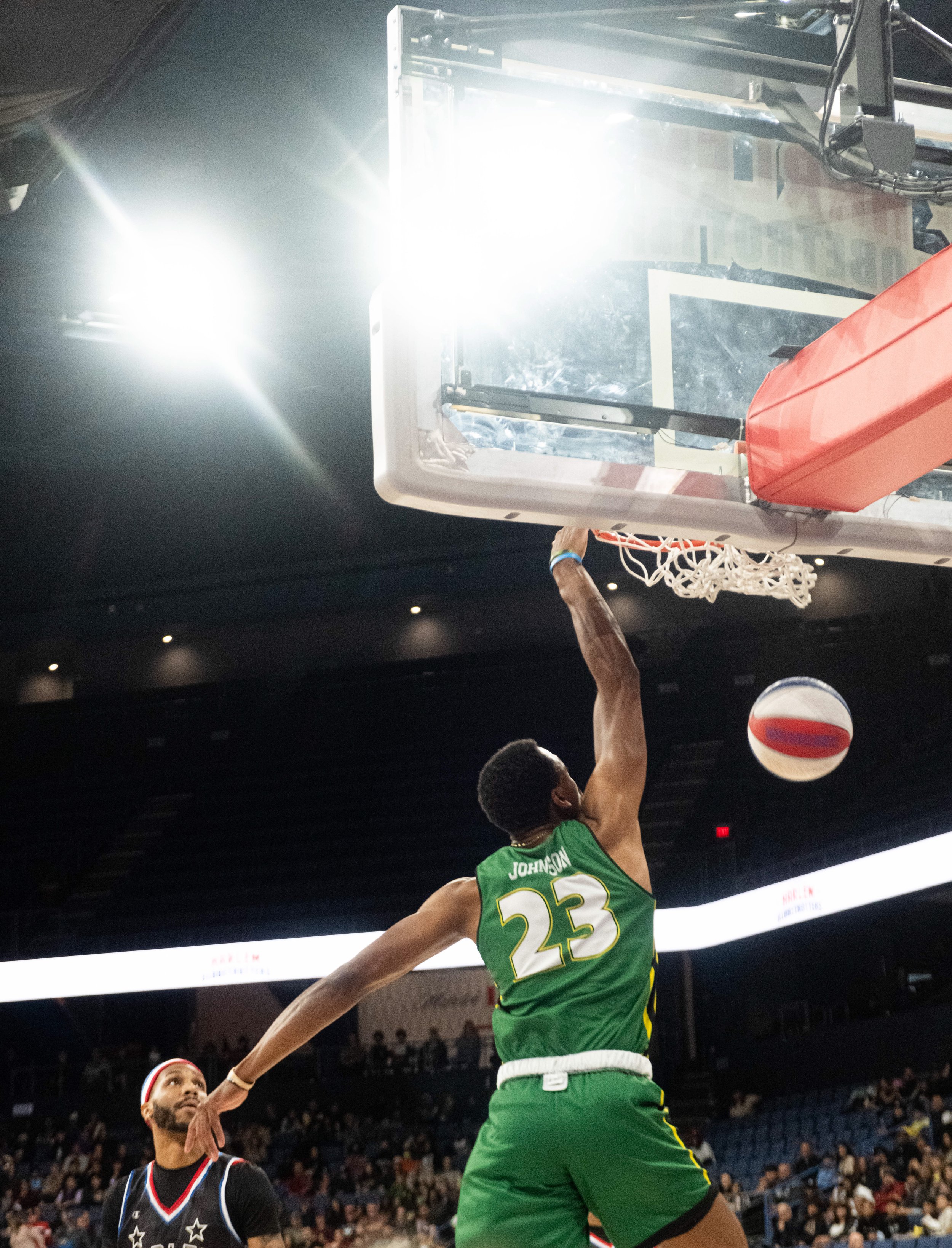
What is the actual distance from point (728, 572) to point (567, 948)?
1443mm

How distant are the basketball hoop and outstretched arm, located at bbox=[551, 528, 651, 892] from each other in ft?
2.26

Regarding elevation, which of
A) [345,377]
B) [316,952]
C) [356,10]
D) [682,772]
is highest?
A: [345,377]

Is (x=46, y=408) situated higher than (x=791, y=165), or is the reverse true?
(x=46, y=408)

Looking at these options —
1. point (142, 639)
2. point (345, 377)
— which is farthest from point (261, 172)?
point (142, 639)

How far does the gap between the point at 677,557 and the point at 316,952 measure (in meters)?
11.4

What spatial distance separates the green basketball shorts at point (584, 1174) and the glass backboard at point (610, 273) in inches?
52.9

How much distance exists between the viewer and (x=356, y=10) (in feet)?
24.4

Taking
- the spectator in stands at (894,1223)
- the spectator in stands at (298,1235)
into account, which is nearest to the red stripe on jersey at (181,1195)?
the spectator in stands at (894,1223)

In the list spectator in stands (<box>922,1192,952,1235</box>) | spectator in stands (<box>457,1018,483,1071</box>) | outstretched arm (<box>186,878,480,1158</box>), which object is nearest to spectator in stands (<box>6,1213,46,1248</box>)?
spectator in stands (<box>457,1018,483,1071</box>)

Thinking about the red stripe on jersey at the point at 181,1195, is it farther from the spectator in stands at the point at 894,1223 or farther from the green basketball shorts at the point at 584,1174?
the spectator in stands at the point at 894,1223

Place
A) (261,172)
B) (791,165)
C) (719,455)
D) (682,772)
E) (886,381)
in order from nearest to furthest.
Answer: (886,381), (719,455), (791,165), (261,172), (682,772)

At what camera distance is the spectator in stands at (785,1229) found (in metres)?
10.8

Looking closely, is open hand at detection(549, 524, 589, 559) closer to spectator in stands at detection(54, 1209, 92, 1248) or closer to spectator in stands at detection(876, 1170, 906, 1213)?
spectator in stands at detection(876, 1170, 906, 1213)

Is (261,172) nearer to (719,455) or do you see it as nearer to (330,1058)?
(719,455)
